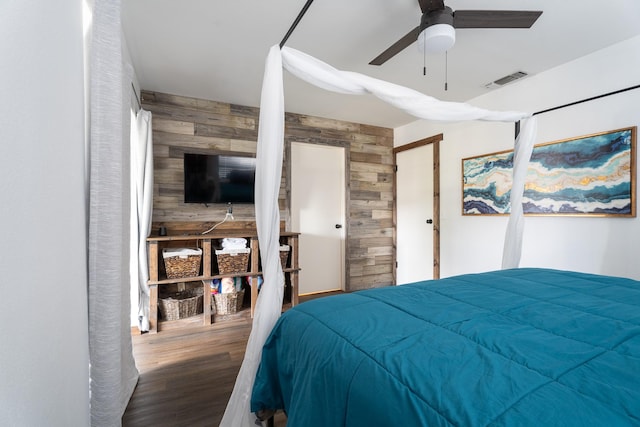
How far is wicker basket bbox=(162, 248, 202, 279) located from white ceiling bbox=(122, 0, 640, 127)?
1.78 metres

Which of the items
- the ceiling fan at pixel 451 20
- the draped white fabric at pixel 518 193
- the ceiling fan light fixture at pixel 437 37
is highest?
the ceiling fan at pixel 451 20

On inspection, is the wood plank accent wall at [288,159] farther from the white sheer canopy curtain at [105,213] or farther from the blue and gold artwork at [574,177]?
the white sheer canopy curtain at [105,213]

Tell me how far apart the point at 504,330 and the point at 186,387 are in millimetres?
1946

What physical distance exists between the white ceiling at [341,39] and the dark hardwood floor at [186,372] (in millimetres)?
2507

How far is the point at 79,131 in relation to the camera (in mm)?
931

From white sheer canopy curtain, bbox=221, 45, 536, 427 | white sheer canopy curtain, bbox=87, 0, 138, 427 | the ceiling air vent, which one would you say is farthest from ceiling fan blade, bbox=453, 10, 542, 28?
white sheer canopy curtain, bbox=87, 0, 138, 427

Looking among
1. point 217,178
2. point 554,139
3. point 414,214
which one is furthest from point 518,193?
point 217,178

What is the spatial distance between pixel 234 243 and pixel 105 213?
81.0 inches

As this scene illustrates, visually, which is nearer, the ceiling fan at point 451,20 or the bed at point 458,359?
the bed at point 458,359

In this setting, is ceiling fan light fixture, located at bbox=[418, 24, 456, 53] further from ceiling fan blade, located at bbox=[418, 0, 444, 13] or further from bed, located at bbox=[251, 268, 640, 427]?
bed, located at bbox=[251, 268, 640, 427]

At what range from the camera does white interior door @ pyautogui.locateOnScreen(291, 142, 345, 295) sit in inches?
160

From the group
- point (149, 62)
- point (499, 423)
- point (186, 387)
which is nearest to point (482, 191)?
point (499, 423)

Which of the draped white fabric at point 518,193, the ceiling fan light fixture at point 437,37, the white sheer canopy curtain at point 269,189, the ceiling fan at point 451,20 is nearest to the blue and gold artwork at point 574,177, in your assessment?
the draped white fabric at point 518,193

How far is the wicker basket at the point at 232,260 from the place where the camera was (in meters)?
3.04
